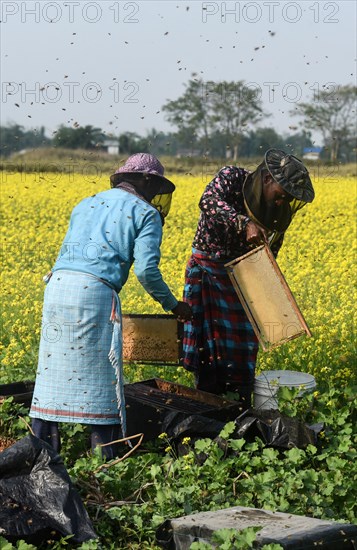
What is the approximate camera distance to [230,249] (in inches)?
211

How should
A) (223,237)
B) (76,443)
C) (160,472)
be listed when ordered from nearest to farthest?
(160,472) < (76,443) < (223,237)

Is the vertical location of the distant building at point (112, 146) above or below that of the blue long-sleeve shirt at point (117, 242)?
above

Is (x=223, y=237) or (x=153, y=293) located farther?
(x=223, y=237)

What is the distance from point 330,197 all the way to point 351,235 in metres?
4.55

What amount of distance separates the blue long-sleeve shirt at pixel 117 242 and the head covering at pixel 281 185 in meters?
0.90

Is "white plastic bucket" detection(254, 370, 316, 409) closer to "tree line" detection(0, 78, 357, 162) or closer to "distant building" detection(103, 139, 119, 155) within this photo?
"tree line" detection(0, 78, 357, 162)

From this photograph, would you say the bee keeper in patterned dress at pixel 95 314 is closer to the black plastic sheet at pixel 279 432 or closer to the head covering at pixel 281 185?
the black plastic sheet at pixel 279 432

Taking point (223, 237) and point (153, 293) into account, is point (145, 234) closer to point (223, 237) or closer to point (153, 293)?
point (153, 293)

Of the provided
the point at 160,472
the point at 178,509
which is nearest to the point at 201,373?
the point at 160,472

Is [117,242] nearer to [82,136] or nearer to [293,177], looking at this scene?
[293,177]

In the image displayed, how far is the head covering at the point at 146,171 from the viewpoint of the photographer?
444 centimetres

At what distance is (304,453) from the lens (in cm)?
402

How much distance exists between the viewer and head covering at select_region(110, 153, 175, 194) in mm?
4438

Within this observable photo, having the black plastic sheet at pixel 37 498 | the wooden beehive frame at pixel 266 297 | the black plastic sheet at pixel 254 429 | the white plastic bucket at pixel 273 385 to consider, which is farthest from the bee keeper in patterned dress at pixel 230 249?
the black plastic sheet at pixel 37 498
